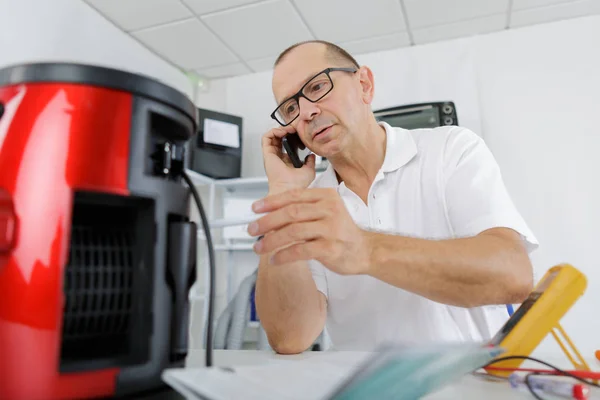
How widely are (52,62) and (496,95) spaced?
108 inches

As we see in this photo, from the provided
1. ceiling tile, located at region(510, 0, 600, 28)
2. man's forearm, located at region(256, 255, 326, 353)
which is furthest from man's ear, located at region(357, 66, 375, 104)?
ceiling tile, located at region(510, 0, 600, 28)

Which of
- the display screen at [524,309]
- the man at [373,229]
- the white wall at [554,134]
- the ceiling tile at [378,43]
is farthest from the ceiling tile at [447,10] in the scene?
the display screen at [524,309]

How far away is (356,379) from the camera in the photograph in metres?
0.30

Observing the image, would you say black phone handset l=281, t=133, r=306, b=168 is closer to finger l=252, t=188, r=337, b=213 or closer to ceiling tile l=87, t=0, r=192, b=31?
finger l=252, t=188, r=337, b=213

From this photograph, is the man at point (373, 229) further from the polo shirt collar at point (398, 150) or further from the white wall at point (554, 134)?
the white wall at point (554, 134)

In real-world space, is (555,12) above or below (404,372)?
above

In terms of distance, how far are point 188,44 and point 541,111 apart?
222 centimetres

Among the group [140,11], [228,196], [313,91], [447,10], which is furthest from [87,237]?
[228,196]

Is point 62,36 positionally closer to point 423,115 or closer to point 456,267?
point 423,115

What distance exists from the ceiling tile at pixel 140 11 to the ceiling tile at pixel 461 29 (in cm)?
143

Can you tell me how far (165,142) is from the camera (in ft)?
1.50

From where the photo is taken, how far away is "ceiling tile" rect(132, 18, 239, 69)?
2.63 meters

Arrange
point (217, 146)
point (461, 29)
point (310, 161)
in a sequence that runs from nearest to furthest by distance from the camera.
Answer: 1. point (310, 161)
2. point (461, 29)
3. point (217, 146)

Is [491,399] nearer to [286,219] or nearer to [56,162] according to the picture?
[286,219]
